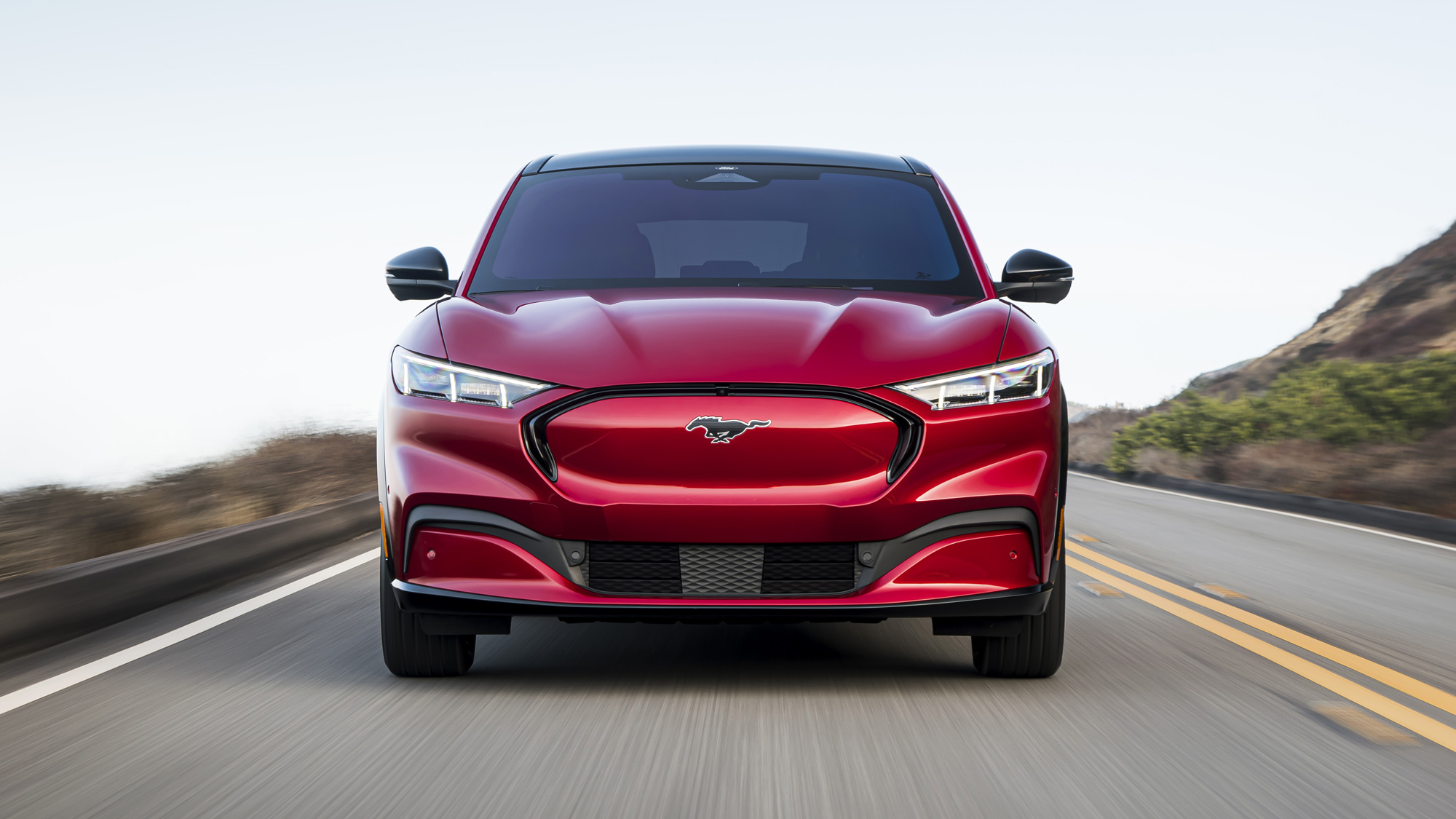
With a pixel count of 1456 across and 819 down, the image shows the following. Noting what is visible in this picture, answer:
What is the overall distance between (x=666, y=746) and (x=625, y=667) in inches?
43.6

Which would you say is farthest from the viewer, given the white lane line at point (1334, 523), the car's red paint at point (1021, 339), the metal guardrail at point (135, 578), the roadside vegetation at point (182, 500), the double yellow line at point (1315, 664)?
the white lane line at point (1334, 523)

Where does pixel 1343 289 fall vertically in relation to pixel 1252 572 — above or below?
above

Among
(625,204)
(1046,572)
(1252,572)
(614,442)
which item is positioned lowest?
(1252,572)

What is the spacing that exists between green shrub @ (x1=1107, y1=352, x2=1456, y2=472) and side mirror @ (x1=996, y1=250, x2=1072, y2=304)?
21.6 meters

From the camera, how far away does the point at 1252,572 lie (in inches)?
346

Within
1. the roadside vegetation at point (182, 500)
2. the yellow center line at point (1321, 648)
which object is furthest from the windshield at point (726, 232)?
the roadside vegetation at point (182, 500)

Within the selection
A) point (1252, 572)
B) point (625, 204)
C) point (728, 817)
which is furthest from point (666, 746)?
point (1252, 572)

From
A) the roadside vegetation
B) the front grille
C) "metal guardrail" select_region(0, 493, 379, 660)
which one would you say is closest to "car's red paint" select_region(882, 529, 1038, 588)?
the front grille

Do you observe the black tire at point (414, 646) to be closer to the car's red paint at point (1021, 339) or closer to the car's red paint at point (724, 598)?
the car's red paint at point (724, 598)

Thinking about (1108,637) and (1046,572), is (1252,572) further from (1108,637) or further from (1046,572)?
(1046,572)

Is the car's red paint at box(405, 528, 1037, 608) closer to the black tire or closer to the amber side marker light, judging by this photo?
the amber side marker light

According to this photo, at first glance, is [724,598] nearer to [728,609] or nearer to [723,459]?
[728,609]

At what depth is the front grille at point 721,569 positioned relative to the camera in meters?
3.99

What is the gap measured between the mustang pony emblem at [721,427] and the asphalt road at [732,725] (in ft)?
2.79
